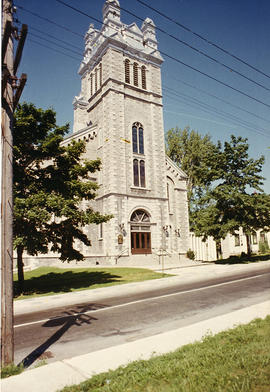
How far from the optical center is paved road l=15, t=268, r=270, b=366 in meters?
5.88

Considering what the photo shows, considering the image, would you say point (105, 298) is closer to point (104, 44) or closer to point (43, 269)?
point (43, 269)

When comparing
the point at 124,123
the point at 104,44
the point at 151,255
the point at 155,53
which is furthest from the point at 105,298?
the point at 155,53

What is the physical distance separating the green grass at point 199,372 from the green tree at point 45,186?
9462mm

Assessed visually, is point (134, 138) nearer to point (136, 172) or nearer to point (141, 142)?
point (141, 142)

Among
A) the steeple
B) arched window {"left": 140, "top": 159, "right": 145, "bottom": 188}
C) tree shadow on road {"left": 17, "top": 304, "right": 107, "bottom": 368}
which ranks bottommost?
tree shadow on road {"left": 17, "top": 304, "right": 107, "bottom": 368}

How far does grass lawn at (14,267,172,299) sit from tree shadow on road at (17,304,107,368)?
16.6ft

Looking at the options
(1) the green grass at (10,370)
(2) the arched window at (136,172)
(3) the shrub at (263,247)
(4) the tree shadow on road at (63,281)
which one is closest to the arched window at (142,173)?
(2) the arched window at (136,172)

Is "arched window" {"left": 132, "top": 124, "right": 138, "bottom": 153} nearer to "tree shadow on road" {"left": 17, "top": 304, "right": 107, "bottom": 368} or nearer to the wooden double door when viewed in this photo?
the wooden double door

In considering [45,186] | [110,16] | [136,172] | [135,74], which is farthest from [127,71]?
[45,186]

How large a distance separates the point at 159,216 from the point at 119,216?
16.8 ft

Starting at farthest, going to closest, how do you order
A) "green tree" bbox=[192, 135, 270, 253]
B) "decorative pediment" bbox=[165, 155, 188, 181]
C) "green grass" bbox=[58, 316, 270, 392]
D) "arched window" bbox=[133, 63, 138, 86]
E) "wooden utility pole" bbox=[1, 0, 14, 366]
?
"decorative pediment" bbox=[165, 155, 188, 181], "arched window" bbox=[133, 63, 138, 86], "green tree" bbox=[192, 135, 270, 253], "wooden utility pole" bbox=[1, 0, 14, 366], "green grass" bbox=[58, 316, 270, 392]

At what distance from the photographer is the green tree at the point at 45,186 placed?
12.9m

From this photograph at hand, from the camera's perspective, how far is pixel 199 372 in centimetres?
393

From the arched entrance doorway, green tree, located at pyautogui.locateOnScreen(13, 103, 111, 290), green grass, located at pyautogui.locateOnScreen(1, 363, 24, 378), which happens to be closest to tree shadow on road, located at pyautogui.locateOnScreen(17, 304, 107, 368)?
green grass, located at pyautogui.locateOnScreen(1, 363, 24, 378)
